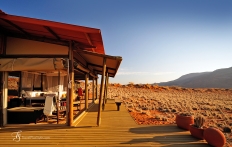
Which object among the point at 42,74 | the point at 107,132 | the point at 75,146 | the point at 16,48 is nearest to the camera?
the point at 75,146

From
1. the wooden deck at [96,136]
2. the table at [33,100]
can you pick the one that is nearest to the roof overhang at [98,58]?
the wooden deck at [96,136]

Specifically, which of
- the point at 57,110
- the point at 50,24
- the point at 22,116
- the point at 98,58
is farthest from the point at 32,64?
the point at 98,58

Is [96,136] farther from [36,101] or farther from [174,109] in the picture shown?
[174,109]

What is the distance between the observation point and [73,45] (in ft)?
18.0

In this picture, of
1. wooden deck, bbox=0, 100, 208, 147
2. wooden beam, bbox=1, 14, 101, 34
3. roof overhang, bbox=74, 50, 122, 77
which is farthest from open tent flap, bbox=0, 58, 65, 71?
wooden deck, bbox=0, 100, 208, 147

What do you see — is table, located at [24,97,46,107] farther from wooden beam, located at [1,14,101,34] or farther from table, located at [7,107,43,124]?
wooden beam, located at [1,14,101,34]

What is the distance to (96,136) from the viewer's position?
173 inches

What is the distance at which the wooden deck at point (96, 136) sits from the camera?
3893mm

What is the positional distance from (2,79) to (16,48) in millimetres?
1148

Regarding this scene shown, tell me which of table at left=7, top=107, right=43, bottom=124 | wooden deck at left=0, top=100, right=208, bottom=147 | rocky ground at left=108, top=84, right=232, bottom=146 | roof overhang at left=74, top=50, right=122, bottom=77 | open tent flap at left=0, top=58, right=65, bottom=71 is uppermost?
roof overhang at left=74, top=50, right=122, bottom=77

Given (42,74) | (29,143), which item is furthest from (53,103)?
(42,74)

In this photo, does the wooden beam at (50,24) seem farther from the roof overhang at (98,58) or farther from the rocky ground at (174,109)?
the rocky ground at (174,109)

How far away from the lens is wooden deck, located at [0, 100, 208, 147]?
12.8 ft

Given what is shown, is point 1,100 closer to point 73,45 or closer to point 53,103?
point 53,103
